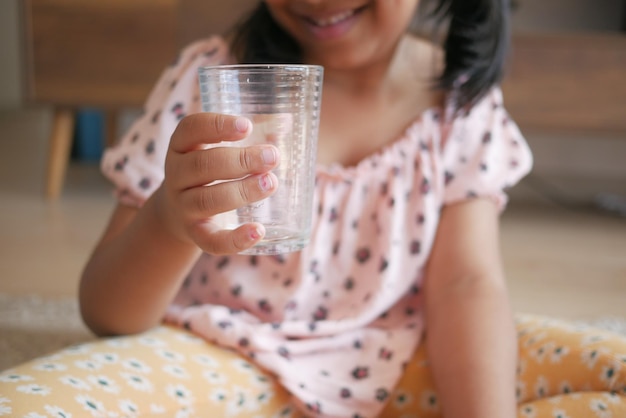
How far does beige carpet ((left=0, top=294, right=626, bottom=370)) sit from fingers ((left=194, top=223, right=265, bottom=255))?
0.57 metres

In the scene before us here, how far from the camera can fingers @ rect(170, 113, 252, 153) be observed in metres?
0.54

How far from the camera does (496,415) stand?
735 millimetres

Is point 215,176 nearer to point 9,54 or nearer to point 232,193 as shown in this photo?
point 232,193

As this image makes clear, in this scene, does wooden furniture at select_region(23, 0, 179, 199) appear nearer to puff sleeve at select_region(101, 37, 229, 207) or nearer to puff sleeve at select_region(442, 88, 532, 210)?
puff sleeve at select_region(101, 37, 229, 207)

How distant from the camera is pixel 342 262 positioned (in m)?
0.92

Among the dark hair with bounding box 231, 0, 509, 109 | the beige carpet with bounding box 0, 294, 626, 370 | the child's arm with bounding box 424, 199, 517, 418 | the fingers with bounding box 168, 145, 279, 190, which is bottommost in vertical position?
the beige carpet with bounding box 0, 294, 626, 370

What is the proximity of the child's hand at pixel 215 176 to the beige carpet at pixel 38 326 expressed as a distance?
57 cm

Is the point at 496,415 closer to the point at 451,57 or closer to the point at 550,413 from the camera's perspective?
the point at 550,413

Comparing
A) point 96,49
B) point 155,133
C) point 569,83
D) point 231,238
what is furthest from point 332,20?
point 96,49

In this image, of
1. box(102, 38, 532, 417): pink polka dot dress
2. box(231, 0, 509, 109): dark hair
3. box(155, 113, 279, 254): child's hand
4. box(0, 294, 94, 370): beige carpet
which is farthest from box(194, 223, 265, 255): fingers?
box(0, 294, 94, 370): beige carpet

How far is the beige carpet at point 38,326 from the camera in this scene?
110cm

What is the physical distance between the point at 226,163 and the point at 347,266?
15.4 inches

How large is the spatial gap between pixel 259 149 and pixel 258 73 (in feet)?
0.17

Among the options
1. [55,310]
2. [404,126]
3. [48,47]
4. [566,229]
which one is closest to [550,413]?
[404,126]
